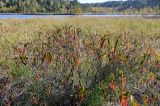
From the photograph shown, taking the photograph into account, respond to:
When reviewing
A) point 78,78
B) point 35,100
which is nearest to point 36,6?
point 78,78

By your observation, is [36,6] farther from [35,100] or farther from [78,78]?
[35,100]

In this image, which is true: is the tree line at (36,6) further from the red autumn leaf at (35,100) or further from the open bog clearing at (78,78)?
the red autumn leaf at (35,100)

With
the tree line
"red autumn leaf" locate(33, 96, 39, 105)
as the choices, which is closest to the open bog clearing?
"red autumn leaf" locate(33, 96, 39, 105)

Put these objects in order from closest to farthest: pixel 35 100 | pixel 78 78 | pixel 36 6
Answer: pixel 35 100, pixel 78 78, pixel 36 6

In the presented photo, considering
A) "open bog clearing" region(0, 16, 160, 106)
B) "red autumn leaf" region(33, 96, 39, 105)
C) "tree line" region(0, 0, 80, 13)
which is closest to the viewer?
"red autumn leaf" region(33, 96, 39, 105)

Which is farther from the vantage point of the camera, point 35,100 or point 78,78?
point 78,78

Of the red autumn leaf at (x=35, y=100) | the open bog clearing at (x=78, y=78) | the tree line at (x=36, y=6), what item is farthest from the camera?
the tree line at (x=36, y=6)

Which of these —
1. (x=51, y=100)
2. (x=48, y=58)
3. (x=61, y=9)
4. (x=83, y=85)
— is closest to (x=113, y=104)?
(x=83, y=85)

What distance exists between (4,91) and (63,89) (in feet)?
2.20

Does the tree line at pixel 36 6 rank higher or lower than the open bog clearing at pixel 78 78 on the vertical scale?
lower

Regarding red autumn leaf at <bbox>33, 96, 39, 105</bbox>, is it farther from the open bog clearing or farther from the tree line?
the tree line

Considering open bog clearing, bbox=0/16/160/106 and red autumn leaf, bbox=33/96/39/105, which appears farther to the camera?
open bog clearing, bbox=0/16/160/106

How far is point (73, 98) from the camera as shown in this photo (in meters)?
4.27

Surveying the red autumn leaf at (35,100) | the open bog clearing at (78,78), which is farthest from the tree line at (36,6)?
the red autumn leaf at (35,100)
